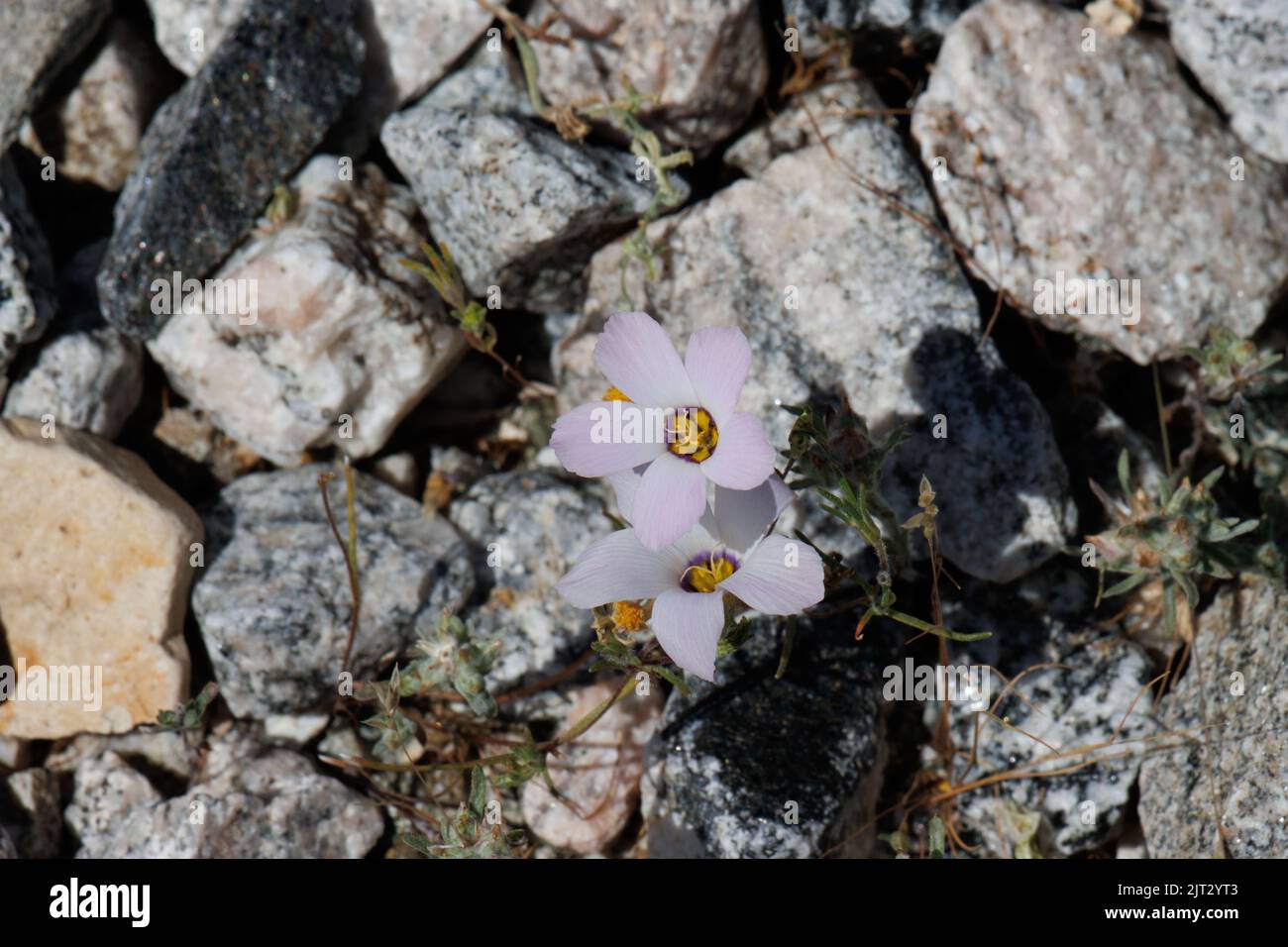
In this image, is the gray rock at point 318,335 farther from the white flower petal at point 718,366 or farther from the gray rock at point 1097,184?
the gray rock at point 1097,184

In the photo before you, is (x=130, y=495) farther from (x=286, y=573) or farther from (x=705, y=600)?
(x=705, y=600)

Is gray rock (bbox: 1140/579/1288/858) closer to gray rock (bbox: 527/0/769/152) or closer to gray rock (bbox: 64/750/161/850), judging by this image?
gray rock (bbox: 527/0/769/152)

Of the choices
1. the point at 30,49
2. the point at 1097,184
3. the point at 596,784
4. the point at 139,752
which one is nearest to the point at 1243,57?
the point at 1097,184

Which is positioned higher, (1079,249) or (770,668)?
(1079,249)

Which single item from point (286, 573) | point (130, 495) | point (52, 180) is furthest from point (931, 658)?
point (52, 180)

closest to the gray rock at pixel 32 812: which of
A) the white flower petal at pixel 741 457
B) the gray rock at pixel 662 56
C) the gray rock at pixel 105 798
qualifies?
the gray rock at pixel 105 798
